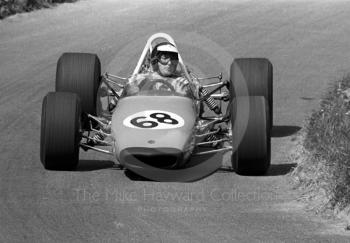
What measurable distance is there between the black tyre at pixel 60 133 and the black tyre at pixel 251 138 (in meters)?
1.67

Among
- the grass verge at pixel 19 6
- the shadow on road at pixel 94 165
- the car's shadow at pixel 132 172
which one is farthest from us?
the grass verge at pixel 19 6

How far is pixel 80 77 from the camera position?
1362 centimetres

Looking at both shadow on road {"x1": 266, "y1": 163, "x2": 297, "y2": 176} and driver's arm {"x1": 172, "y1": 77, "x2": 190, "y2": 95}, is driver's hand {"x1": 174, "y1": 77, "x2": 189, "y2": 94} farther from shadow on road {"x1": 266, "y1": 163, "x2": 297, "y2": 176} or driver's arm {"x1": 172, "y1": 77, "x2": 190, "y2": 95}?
shadow on road {"x1": 266, "y1": 163, "x2": 297, "y2": 176}

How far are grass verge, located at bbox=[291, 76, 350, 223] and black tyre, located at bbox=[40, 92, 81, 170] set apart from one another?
235cm

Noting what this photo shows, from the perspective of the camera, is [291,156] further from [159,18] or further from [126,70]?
[159,18]

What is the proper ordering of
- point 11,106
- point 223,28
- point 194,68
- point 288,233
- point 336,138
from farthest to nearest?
1. point 223,28
2. point 194,68
3. point 11,106
4. point 336,138
5. point 288,233

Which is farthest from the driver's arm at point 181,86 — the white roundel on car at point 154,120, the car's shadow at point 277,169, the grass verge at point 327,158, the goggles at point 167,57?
the grass verge at point 327,158

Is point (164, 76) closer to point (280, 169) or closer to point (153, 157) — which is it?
point (280, 169)

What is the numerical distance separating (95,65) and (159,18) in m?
10.1

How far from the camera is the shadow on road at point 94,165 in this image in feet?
38.9

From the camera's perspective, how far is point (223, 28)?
22906 mm

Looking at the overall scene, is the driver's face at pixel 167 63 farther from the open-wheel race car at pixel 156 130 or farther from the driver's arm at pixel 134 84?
the open-wheel race car at pixel 156 130

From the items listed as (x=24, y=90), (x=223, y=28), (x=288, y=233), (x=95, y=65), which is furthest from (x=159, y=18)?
(x=288, y=233)

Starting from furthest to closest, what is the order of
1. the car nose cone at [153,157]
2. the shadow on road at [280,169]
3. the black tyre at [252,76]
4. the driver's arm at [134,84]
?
1. the black tyre at [252,76]
2. the driver's arm at [134,84]
3. the shadow on road at [280,169]
4. the car nose cone at [153,157]
